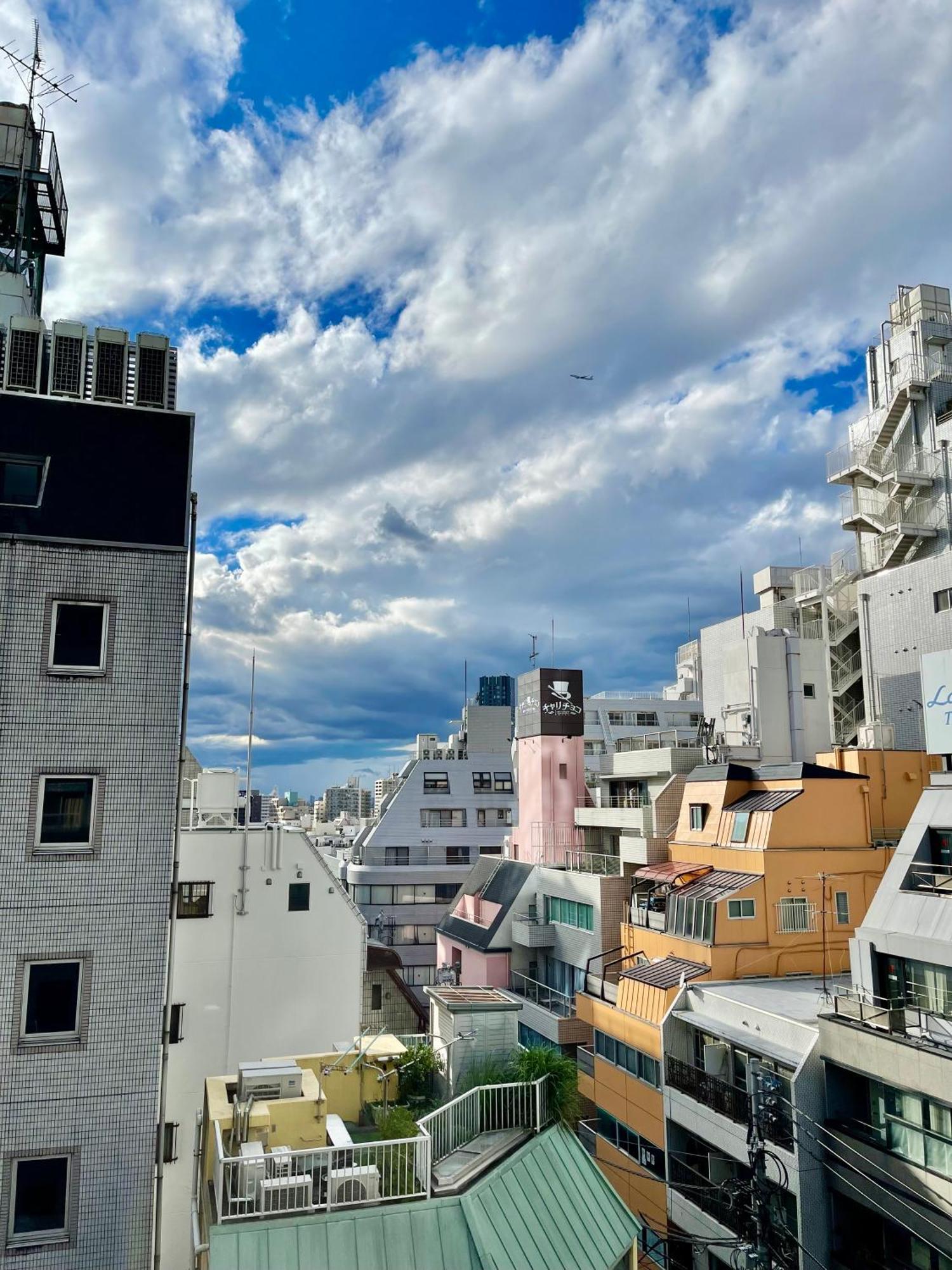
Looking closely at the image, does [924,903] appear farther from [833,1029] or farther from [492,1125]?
[492,1125]

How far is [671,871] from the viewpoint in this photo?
36344mm

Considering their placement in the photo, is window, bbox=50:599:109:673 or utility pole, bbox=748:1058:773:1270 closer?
window, bbox=50:599:109:673

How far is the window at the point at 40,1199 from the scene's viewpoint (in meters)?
16.4

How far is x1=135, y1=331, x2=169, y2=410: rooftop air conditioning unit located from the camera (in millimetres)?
20297

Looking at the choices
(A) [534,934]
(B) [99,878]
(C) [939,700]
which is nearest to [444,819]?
(A) [534,934]

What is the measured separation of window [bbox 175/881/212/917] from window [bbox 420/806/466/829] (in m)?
42.3

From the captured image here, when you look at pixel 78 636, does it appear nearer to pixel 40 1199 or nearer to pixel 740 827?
pixel 40 1199

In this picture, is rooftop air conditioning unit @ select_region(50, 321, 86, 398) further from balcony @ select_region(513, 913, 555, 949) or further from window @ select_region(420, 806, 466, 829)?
window @ select_region(420, 806, 466, 829)

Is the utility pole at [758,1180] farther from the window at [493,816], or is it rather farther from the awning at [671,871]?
the window at [493,816]

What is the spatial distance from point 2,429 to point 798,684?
39.5 m

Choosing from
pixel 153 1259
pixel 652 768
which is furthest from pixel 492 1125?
pixel 652 768

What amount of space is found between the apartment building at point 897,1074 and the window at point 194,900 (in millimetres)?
18103

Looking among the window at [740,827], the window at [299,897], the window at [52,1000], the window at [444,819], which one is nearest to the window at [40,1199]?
the window at [52,1000]

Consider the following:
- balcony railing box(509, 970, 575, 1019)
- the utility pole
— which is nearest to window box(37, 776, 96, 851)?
the utility pole
